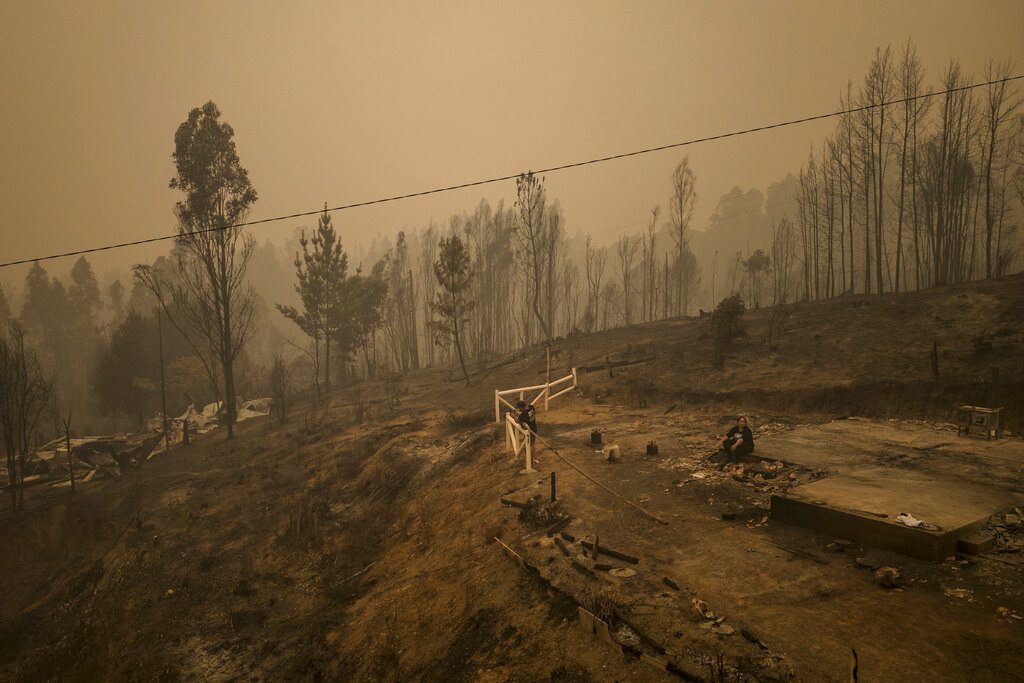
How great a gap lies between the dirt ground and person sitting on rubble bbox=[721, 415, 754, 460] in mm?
660

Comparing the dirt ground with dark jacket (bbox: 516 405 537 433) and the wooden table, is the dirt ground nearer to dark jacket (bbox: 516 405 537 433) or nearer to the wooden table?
the wooden table

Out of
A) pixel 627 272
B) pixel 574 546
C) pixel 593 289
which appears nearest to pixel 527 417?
pixel 574 546

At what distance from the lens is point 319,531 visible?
13.6 m

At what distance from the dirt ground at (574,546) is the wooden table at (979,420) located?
387 millimetres

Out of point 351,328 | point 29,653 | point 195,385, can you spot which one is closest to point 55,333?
point 195,385

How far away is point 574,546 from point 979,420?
35.7 feet

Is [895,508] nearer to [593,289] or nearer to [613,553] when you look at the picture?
[613,553]

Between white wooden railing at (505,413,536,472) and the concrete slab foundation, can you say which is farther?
white wooden railing at (505,413,536,472)

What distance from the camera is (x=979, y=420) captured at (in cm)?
1184

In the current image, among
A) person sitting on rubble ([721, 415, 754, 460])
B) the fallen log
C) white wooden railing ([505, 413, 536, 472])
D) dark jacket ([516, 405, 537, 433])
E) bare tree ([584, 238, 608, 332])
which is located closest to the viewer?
the fallen log

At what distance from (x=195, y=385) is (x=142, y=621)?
1278 inches

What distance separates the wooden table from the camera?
11453 millimetres

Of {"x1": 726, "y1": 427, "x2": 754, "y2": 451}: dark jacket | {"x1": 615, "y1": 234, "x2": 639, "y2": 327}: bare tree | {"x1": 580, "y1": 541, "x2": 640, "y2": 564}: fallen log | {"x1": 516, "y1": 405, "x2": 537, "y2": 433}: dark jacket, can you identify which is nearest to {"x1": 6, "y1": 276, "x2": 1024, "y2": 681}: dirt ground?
{"x1": 580, "y1": 541, "x2": 640, "y2": 564}: fallen log

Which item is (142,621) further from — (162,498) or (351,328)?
(351,328)
